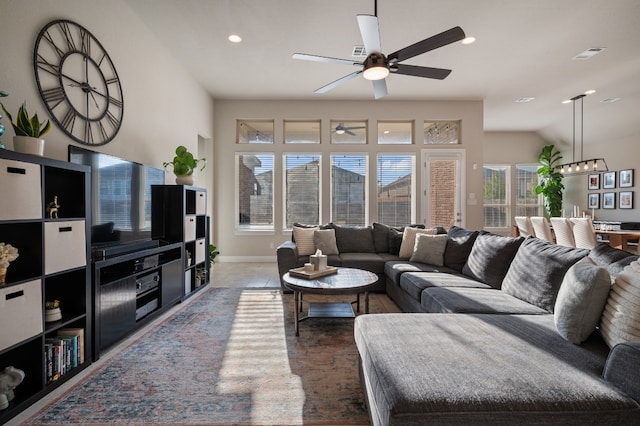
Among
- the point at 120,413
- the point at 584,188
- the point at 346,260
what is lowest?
the point at 120,413

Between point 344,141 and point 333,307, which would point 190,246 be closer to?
point 333,307

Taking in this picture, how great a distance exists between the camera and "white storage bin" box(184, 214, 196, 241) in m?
3.78

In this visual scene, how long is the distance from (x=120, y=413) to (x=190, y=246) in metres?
2.58

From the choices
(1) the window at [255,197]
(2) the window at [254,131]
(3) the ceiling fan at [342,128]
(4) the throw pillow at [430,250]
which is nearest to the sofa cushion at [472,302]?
(4) the throw pillow at [430,250]

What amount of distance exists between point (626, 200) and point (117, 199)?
9.22 meters

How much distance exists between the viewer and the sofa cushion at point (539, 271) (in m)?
2.04

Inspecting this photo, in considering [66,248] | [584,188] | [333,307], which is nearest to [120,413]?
[66,248]

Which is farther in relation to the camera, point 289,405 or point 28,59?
point 28,59

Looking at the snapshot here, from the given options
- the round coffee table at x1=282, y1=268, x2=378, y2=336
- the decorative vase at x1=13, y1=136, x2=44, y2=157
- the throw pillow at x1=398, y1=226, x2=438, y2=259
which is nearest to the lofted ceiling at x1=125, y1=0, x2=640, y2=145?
the decorative vase at x1=13, y1=136, x2=44, y2=157

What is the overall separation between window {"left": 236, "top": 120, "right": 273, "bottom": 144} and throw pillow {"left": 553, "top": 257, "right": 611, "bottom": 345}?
5.63 meters

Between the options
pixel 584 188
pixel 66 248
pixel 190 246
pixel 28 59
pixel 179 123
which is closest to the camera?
pixel 66 248

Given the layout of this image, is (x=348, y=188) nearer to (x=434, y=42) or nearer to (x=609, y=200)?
(x=434, y=42)

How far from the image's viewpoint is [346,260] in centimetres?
411

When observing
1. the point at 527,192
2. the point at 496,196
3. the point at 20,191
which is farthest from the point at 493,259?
the point at 527,192
